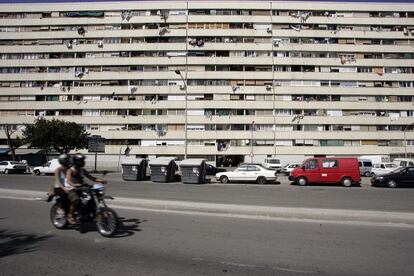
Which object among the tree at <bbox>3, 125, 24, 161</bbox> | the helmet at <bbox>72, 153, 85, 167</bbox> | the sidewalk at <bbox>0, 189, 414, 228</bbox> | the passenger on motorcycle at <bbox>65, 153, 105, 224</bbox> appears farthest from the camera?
the tree at <bbox>3, 125, 24, 161</bbox>

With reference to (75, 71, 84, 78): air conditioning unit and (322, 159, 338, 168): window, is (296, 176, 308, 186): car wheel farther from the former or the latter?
(75, 71, 84, 78): air conditioning unit

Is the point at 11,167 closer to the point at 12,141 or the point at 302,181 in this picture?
the point at 12,141

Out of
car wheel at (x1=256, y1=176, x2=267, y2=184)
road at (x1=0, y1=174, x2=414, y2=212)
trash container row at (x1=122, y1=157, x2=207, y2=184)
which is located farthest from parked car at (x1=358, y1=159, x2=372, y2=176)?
trash container row at (x1=122, y1=157, x2=207, y2=184)

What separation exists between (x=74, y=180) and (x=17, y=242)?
5.02ft

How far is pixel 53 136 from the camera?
37812mm

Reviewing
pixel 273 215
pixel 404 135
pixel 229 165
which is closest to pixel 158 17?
pixel 229 165

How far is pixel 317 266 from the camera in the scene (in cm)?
478

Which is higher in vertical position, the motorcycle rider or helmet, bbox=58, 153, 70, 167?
helmet, bbox=58, 153, 70, 167

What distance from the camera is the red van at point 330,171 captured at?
68.4 ft

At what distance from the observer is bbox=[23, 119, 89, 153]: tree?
3750cm

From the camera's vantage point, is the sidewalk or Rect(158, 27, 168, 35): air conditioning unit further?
Rect(158, 27, 168, 35): air conditioning unit

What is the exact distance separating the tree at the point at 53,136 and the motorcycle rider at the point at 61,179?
3452 cm

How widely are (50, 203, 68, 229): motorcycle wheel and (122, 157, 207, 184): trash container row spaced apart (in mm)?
15226

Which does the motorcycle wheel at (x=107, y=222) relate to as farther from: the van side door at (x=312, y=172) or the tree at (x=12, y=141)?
the tree at (x=12, y=141)
